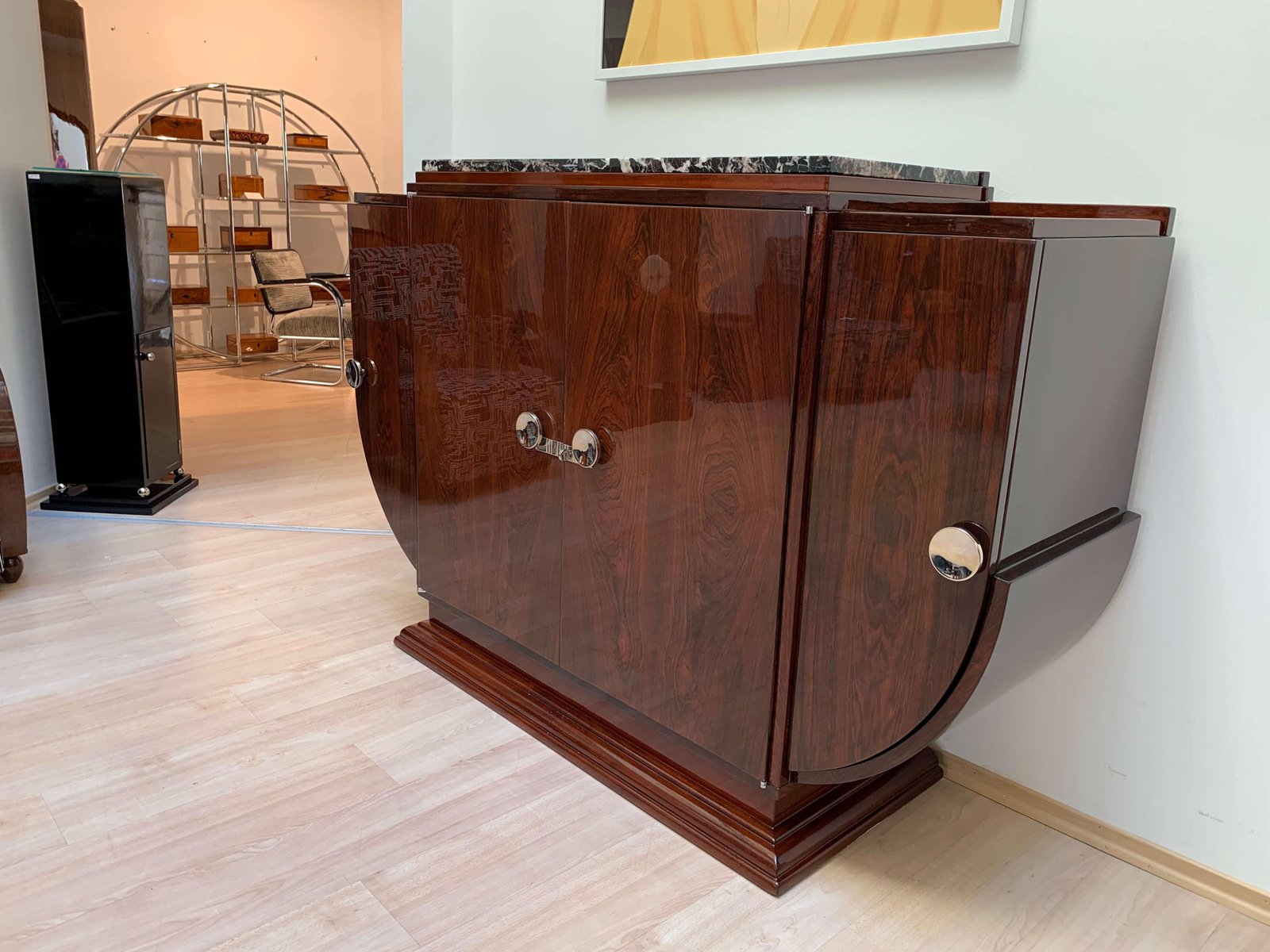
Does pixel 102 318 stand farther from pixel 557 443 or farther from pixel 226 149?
pixel 226 149

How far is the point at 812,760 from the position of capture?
1.43m

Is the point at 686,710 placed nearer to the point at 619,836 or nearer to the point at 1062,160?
the point at 619,836

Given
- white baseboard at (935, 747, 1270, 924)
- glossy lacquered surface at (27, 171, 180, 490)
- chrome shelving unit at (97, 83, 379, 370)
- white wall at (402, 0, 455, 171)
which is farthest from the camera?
chrome shelving unit at (97, 83, 379, 370)

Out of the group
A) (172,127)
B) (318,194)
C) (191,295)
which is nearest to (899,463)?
(191,295)

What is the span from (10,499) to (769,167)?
2.10 m

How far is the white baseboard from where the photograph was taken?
1.45m

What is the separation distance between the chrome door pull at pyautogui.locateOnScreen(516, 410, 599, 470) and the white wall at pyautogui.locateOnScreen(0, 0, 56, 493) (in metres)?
2.05

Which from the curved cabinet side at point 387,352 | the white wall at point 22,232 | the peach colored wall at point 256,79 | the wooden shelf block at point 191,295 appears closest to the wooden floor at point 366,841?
the curved cabinet side at point 387,352

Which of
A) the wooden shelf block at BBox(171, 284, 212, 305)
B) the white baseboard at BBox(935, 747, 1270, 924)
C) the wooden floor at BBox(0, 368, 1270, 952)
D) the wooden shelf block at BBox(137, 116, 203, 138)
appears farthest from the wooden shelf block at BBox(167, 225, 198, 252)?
the white baseboard at BBox(935, 747, 1270, 924)

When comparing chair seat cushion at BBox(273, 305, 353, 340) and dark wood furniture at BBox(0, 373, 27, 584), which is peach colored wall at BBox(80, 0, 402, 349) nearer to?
chair seat cushion at BBox(273, 305, 353, 340)

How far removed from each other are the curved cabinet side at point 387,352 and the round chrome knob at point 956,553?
122 cm

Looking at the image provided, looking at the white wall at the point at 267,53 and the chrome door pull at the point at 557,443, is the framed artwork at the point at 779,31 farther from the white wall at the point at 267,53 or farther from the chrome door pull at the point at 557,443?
the white wall at the point at 267,53

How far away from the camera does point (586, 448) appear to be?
5.29 ft

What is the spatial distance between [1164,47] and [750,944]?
4.58ft
